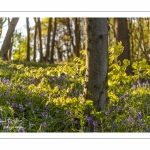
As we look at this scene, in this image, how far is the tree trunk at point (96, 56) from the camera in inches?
152

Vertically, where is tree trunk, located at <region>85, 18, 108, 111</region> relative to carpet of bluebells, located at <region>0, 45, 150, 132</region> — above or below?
above

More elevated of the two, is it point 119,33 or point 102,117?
point 119,33

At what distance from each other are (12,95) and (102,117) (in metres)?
1.65

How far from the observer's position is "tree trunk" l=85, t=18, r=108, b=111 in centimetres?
387

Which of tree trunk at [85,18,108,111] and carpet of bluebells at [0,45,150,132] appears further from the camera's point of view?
tree trunk at [85,18,108,111]

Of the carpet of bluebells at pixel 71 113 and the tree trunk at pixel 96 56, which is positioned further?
the tree trunk at pixel 96 56

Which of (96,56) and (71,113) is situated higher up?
(96,56)

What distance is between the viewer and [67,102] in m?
3.67

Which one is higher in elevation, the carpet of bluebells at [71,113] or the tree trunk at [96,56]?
the tree trunk at [96,56]

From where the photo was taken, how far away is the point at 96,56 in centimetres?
387
